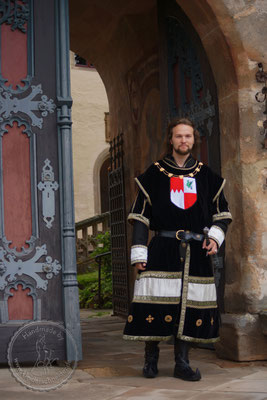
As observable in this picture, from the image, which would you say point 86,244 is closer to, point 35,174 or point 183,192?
point 35,174

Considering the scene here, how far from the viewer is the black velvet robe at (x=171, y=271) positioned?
13.8ft

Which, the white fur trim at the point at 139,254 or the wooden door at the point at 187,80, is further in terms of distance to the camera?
the wooden door at the point at 187,80

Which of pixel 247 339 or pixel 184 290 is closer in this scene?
pixel 184 290

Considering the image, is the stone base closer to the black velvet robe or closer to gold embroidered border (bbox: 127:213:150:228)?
the black velvet robe

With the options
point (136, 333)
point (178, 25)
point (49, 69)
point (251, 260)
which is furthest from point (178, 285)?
point (178, 25)

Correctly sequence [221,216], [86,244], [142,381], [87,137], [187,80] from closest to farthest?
[142,381]
[221,216]
[187,80]
[86,244]
[87,137]

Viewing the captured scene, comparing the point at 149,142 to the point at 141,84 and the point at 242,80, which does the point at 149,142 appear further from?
the point at 242,80

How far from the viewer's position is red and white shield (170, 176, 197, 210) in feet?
14.0

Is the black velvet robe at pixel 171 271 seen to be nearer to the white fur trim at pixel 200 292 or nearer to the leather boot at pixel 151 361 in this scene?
the white fur trim at pixel 200 292

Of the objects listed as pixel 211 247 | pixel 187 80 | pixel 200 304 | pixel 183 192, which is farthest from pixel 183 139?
pixel 187 80

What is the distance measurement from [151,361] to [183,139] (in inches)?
57.6

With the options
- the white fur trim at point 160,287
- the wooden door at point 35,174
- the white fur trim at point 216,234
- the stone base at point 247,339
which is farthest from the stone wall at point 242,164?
the wooden door at point 35,174

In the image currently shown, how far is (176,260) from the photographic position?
4.25 metres

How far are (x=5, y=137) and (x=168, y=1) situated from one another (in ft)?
7.78
